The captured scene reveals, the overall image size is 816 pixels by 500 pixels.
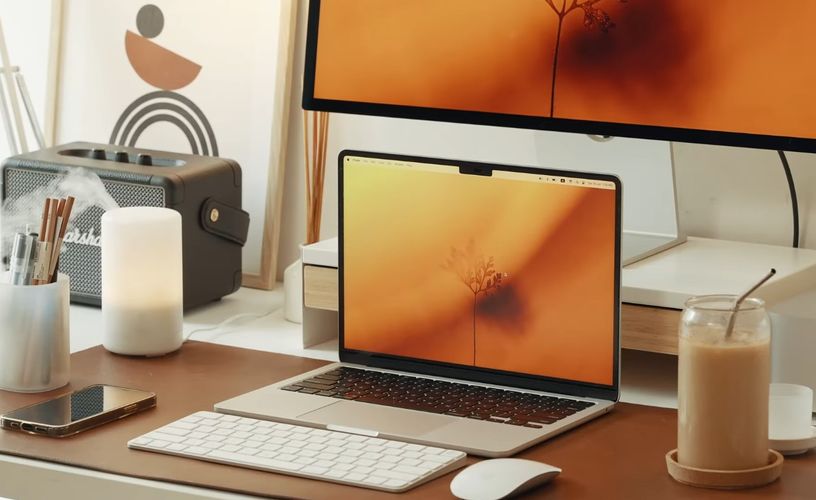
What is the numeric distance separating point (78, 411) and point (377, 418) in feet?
0.92

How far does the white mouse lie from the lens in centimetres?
105

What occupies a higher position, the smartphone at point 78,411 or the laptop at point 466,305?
the laptop at point 466,305

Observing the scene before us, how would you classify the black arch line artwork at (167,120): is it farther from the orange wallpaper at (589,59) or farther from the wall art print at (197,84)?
the orange wallpaper at (589,59)

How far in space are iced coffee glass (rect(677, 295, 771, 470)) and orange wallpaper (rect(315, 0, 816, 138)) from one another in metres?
0.34

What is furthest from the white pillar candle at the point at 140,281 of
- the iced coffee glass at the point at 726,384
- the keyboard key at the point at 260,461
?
the iced coffee glass at the point at 726,384

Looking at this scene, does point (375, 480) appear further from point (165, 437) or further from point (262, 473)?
point (165, 437)

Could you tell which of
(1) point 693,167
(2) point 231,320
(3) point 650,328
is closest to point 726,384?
(3) point 650,328

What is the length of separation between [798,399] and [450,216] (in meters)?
0.40

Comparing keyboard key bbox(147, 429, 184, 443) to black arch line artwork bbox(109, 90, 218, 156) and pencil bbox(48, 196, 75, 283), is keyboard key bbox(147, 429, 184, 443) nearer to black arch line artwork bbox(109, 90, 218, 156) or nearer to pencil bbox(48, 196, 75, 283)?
pencil bbox(48, 196, 75, 283)

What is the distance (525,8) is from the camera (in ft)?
4.92

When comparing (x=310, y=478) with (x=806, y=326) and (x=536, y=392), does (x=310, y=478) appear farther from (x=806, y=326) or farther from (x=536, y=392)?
(x=806, y=326)

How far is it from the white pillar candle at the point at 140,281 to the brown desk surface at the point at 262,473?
34 mm

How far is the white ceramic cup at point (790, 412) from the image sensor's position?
1196mm

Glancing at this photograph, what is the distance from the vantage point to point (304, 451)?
1173 mm
